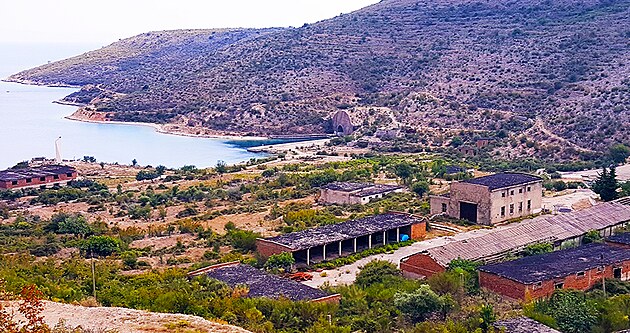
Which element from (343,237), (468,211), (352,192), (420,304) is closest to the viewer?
(420,304)

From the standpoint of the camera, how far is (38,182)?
147 feet

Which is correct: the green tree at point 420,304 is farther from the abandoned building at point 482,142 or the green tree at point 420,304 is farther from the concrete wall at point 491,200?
the abandoned building at point 482,142

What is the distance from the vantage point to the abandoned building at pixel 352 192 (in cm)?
3775

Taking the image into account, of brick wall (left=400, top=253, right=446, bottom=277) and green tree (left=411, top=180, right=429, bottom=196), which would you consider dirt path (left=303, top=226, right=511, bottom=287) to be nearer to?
brick wall (left=400, top=253, right=446, bottom=277)

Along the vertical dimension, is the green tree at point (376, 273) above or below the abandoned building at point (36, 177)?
below

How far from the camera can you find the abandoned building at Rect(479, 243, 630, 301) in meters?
21.1

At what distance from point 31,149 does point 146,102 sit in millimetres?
24678

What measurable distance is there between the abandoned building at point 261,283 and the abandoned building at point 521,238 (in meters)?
4.49

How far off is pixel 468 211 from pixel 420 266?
10113 mm

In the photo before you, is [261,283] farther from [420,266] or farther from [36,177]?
[36,177]

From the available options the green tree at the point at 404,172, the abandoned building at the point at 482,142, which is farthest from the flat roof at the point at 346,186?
the abandoned building at the point at 482,142

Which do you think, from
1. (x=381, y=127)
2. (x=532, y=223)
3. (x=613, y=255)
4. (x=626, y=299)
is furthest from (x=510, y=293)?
(x=381, y=127)

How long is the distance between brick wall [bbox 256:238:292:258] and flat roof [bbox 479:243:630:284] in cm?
731

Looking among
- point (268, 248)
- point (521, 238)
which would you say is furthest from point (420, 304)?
point (521, 238)
